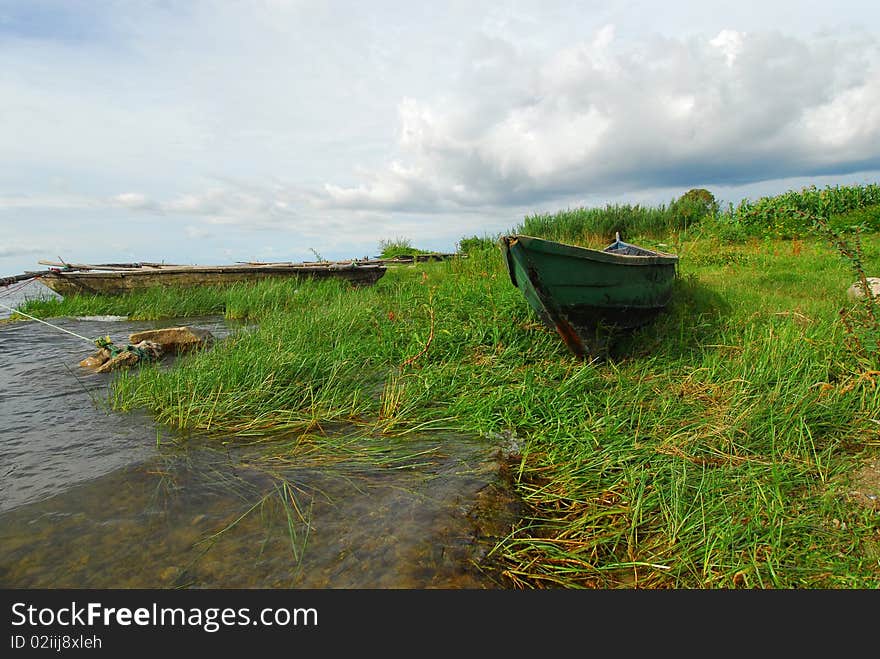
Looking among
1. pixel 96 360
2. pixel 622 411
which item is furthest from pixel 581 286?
pixel 96 360

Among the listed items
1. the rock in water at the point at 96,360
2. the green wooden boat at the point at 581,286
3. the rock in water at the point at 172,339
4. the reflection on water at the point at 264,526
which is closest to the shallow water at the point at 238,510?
the reflection on water at the point at 264,526

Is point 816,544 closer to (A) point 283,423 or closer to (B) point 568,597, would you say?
(B) point 568,597

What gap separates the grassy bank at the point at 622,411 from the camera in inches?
96.5

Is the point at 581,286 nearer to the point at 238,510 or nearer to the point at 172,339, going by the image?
the point at 238,510

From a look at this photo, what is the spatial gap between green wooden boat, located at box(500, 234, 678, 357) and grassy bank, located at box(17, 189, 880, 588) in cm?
35

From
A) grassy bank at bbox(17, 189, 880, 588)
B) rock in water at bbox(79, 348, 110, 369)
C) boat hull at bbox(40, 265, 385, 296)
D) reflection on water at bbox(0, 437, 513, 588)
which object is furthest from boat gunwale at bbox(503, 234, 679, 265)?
boat hull at bbox(40, 265, 385, 296)

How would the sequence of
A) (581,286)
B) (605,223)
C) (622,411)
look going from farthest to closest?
(605,223) → (581,286) → (622,411)

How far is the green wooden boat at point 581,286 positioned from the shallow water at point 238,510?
68.8 inches

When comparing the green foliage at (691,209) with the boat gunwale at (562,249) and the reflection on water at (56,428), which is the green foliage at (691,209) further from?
the reflection on water at (56,428)

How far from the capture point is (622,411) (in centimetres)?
391

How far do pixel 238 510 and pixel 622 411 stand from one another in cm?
287

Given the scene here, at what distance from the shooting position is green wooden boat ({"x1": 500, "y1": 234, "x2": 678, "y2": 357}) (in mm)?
4523

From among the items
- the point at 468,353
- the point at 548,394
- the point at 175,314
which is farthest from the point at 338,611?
the point at 175,314

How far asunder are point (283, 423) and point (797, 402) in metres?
3.99
